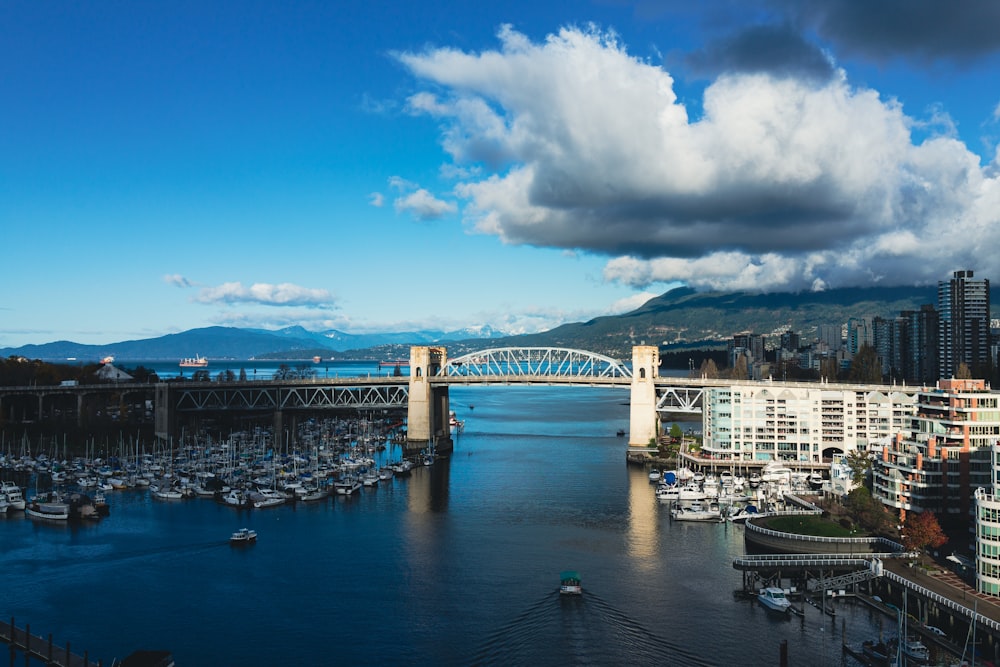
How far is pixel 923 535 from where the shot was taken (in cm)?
4181

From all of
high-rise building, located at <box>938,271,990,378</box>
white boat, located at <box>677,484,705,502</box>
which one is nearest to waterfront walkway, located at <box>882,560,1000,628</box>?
white boat, located at <box>677,484,705,502</box>

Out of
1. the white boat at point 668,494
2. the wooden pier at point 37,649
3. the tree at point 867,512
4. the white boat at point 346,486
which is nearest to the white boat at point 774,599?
the tree at point 867,512

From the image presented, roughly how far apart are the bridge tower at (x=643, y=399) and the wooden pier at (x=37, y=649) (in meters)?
65.5

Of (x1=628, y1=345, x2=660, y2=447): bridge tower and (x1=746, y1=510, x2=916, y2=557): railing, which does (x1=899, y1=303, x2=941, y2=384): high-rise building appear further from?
(x1=746, y1=510, x2=916, y2=557): railing

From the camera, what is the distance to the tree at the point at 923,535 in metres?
41.8

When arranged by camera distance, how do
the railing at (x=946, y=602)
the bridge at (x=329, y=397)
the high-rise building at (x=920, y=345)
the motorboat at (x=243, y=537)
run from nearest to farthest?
the railing at (x=946, y=602), the motorboat at (x=243, y=537), the bridge at (x=329, y=397), the high-rise building at (x=920, y=345)

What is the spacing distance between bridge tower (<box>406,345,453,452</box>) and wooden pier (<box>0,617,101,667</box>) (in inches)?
2414

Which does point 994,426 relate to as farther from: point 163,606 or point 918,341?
point 918,341

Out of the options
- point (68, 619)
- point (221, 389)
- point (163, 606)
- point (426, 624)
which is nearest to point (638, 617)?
point (426, 624)

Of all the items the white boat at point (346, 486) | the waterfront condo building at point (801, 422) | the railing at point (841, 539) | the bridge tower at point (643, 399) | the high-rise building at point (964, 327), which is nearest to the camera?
the railing at point (841, 539)

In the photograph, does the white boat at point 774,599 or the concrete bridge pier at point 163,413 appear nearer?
the white boat at point 774,599

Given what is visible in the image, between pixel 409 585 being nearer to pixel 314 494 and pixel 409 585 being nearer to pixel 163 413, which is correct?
pixel 314 494

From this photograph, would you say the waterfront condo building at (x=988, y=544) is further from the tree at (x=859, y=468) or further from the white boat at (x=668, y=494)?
the white boat at (x=668, y=494)

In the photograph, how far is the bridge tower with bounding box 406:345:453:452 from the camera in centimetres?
9594
